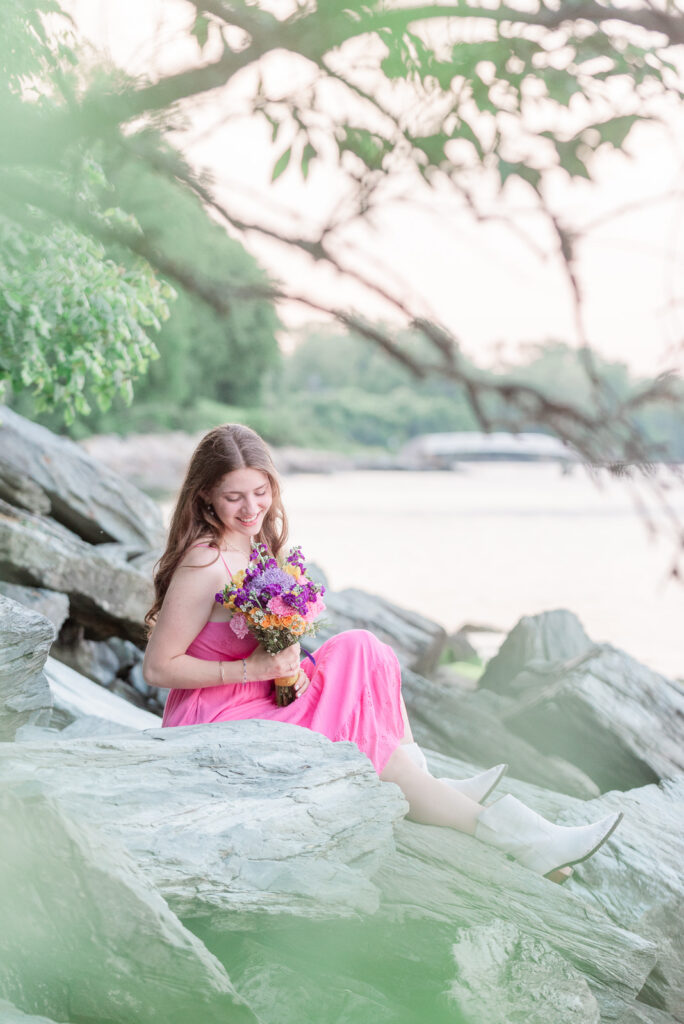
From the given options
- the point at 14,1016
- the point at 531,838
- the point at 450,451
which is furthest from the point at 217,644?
the point at 450,451

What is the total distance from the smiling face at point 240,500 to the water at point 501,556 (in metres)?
1.34

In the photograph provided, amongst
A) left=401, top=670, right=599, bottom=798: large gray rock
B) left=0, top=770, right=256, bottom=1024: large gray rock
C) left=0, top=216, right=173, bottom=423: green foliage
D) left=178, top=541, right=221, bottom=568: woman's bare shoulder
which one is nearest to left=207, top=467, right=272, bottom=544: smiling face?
left=178, top=541, right=221, bottom=568: woman's bare shoulder

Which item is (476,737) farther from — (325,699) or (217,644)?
(217,644)

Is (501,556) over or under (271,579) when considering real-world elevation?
under

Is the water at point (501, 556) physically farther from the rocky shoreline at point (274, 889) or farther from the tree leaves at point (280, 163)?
the rocky shoreline at point (274, 889)

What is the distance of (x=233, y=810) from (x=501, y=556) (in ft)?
57.8

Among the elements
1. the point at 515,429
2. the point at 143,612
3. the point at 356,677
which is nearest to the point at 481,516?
the point at 143,612

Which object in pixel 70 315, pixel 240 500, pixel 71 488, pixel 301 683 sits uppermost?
pixel 70 315

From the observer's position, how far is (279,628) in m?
3.32

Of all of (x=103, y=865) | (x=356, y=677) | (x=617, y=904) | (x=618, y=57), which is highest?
(x=618, y=57)

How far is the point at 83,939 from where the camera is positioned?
222 centimetres

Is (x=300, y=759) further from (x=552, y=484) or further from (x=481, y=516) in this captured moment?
(x=552, y=484)

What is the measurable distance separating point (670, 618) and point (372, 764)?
11552mm

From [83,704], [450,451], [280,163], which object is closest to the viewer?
[280,163]
